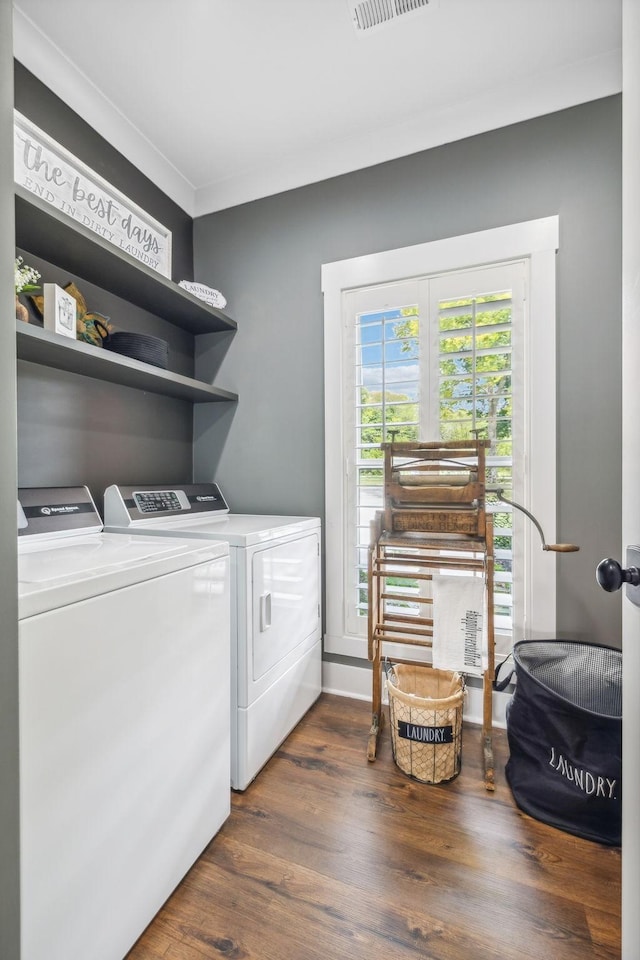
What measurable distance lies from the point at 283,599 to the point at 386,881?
35.8 inches

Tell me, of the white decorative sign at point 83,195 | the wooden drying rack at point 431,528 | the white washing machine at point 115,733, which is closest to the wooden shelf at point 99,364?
the white decorative sign at point 83,195

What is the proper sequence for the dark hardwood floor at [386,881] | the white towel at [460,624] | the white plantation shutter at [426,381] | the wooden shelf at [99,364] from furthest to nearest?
the white plantation shutter at [426,381], the white towel at [460,624], the wooden shelf at [99,364], the dark hardwood floor at [386,881]

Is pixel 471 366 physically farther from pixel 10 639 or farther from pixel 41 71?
pixel 41 71

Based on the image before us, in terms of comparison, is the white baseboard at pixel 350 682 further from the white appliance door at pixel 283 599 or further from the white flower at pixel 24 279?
the white flower at pixel 24 279

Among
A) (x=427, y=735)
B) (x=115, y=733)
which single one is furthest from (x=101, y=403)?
(x=427, y=735)

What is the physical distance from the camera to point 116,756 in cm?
95

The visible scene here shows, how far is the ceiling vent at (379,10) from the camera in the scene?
5.05 ft

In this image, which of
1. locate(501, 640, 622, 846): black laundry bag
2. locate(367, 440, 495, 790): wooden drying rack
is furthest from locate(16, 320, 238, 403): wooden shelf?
locate(501, 640, 622, 846): black laundry bag

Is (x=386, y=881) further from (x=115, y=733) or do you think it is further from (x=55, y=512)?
(x=55, y=512)

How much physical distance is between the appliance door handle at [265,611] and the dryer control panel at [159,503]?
657mm

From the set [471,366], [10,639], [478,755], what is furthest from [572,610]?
[10,639]

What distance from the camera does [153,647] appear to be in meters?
1.06

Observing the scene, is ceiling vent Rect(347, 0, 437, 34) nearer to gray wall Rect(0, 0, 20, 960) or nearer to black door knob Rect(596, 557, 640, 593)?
gray wall Rect(0, 0, 20, 960)

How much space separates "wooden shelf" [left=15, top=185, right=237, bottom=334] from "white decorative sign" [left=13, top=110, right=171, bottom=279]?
0.24ft
